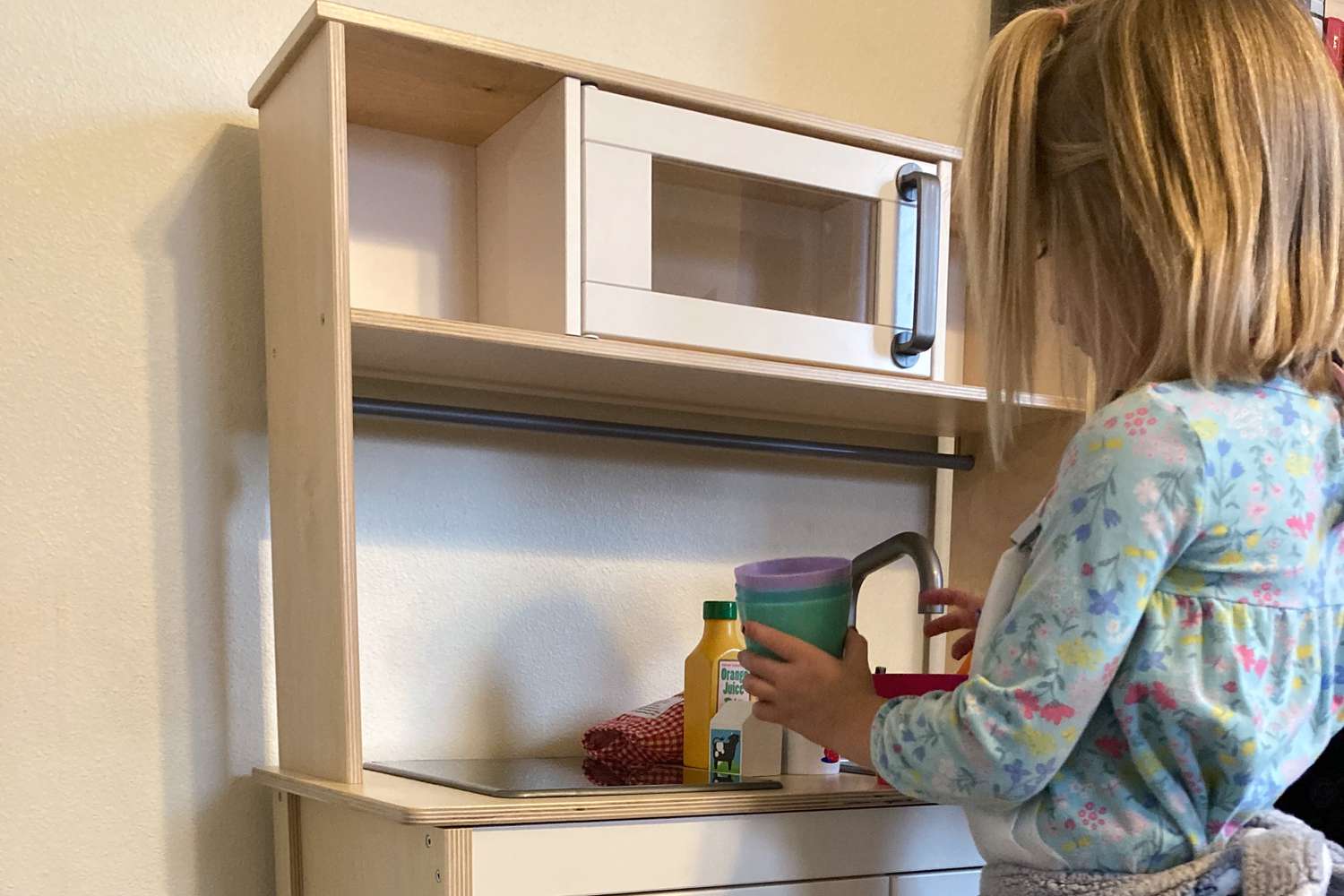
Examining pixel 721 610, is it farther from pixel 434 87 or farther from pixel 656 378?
pixel 434 87

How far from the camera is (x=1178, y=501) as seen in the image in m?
0.72

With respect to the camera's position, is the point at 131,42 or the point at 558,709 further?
the point at 558,709

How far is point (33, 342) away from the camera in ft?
3.64

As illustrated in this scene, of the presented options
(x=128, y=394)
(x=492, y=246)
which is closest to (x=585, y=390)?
(x=492, y=246)

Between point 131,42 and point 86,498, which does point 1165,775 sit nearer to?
point 86,498

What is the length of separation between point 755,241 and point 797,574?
363mm

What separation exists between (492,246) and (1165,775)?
2.63ft

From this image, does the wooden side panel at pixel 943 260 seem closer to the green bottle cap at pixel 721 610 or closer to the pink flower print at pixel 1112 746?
the green bottle cap at pixel 721 610

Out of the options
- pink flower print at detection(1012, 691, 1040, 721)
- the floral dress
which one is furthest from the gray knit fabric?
pink flower print at detection(1012, 691, 1040, 721)

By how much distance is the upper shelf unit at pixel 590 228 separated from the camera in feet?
3.44

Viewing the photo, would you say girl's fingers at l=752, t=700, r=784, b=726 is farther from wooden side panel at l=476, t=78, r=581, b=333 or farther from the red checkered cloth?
wooden side panel at l=476, t=78, r=581, b=333

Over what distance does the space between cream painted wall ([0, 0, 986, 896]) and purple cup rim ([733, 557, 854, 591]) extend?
38cm

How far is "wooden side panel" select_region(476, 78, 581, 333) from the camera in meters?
1.07

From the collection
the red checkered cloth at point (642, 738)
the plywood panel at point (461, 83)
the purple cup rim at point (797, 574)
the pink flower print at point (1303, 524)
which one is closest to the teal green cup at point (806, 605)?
the purple cup rim at point (797, 574)
